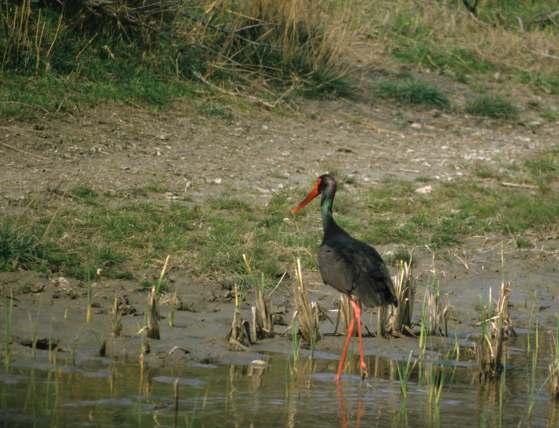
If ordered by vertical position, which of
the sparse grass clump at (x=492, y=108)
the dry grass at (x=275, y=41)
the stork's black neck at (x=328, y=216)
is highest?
the dry grass at (x=275, y=41)

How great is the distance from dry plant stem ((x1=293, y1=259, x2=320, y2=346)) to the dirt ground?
0.16 m

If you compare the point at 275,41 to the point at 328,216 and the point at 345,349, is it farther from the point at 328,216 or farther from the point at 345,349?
the point at 345,349

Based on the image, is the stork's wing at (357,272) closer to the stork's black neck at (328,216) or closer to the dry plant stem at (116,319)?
the stork's black neck at (328,216)

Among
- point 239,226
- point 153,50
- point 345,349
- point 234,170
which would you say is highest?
point 153,50

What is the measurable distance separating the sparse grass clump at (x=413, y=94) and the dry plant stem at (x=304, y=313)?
6.92 meters

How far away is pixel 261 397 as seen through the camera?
20.2 feet

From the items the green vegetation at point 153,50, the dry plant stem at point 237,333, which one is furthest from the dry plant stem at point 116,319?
the green vegetation at point 153,50

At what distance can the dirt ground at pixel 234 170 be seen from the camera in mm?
7340

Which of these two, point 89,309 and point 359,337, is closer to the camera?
point 359,337

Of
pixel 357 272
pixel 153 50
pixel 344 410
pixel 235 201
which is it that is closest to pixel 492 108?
pixel 153 50

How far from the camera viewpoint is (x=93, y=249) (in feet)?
27.4

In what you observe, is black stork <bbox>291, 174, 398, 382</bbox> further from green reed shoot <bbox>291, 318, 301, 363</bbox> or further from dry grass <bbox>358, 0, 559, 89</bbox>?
dry grass <bbox>358, 0, 559, 89</bbox>

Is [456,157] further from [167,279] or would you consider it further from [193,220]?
[167,279]

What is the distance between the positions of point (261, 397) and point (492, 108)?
27.6ft
